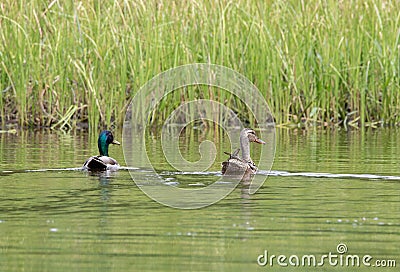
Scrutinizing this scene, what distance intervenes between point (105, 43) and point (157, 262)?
9654mm

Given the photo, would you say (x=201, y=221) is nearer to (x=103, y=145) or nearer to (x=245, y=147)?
(x=245, y=147)

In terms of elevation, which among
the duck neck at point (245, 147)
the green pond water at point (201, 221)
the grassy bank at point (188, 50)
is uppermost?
the grassy bank at point (188, 50)

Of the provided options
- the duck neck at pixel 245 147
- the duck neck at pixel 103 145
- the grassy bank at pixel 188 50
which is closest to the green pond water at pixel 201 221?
the duck neck at pixel 245 147

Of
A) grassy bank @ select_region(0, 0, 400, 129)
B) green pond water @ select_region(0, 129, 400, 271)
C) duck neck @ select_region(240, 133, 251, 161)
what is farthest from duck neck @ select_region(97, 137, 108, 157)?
grassy bank @ select_region(0, 0, 400, 129)

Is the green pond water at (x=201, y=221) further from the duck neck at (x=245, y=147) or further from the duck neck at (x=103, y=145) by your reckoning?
the duck neck at (x=103, y=145)

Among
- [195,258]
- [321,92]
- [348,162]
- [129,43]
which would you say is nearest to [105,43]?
[129,43]

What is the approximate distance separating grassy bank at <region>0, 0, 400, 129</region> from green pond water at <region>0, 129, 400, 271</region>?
4.28 meters

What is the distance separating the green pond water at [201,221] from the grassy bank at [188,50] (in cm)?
428

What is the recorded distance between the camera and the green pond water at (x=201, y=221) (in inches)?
215

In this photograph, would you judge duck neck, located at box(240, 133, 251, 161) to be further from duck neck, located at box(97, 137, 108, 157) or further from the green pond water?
duck neck, located at box(97, 137, 108, 157)

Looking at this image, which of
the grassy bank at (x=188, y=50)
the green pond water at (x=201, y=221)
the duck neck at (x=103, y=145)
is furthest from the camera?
the grassy bank at (x=188, y=50)

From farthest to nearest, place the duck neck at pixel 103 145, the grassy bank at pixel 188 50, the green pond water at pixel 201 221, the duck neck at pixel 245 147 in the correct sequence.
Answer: the grassy bank at pixel 188 50 < the duck neck at pixel 103 145 < the duck neck at pixel 245 147 < the green pond water at pixel 201 221

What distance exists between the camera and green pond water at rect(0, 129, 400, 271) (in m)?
5.45

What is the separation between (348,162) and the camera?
10.5 meters
